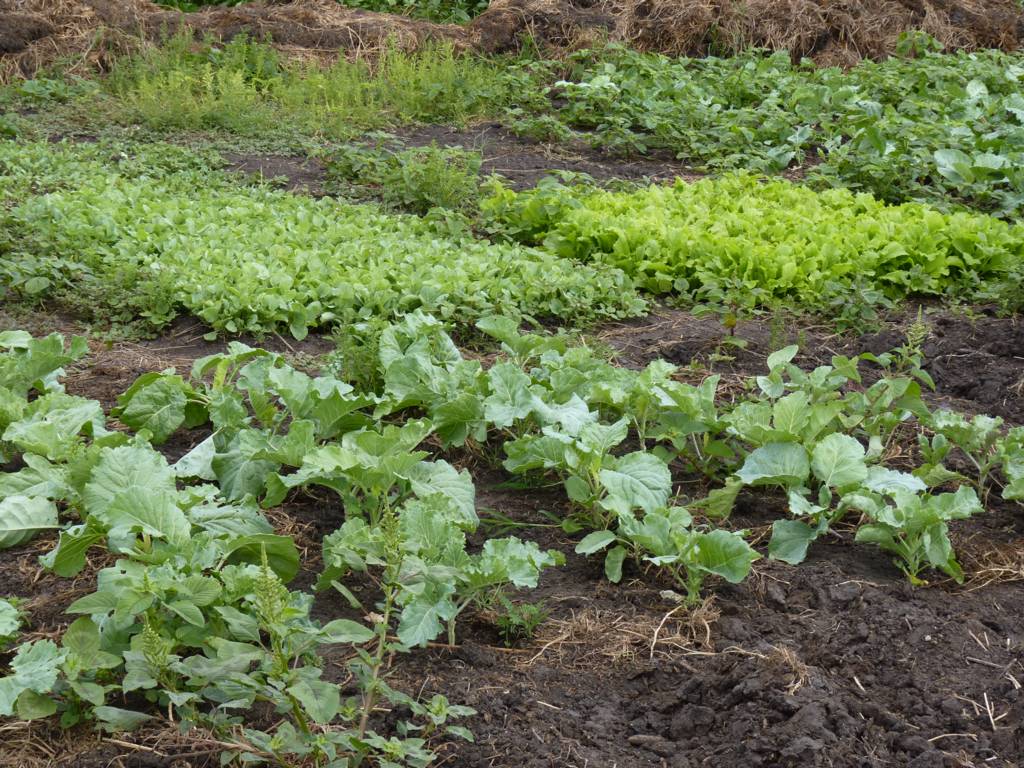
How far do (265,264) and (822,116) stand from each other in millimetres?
5573

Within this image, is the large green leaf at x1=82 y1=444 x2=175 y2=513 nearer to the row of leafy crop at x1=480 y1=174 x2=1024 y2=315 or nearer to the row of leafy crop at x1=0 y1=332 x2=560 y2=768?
the row of leafy crop at x1=0 y1=332 x2=560 y2=768

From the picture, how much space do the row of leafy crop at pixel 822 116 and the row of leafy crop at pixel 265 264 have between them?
2930mm

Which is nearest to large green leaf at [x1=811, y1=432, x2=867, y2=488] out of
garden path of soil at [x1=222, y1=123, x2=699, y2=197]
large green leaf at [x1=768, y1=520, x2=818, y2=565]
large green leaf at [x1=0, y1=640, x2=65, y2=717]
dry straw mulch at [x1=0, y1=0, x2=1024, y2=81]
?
large green leaf at [x1=768, y1=520, x2=818, y2=565]

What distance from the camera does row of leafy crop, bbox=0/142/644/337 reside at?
202 inches

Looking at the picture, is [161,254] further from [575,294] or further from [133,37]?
[133,37]

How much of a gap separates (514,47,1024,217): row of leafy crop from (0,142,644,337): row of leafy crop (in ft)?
9.61

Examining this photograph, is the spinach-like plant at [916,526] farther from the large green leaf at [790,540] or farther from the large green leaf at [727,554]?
the large green leaf at [727,554]

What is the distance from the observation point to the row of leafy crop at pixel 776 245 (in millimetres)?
5832

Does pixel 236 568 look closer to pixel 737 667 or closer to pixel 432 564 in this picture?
pixel 432 564

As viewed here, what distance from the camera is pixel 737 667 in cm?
271

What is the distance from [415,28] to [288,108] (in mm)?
2896

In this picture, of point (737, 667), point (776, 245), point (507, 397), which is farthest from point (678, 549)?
point (776, 245)

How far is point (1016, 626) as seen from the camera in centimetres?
294

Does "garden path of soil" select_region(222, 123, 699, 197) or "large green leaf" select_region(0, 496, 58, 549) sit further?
"garden path of soil" select_region(222, 123, 699, 197)
